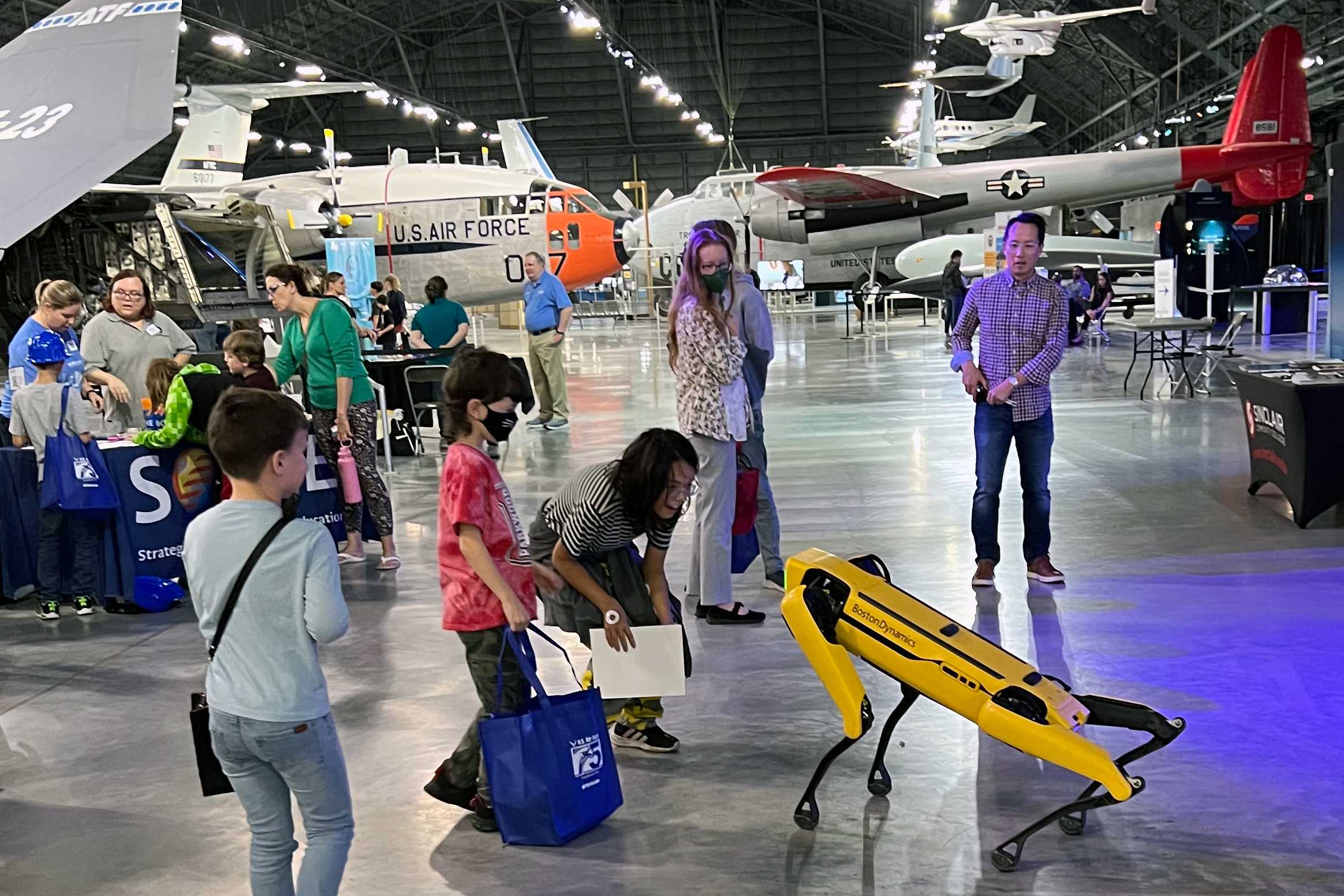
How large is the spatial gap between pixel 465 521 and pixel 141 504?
365 centimetres

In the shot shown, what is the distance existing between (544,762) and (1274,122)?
2302 cm

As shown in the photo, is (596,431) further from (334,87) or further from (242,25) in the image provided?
(242,25)

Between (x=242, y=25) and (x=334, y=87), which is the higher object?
(x=242, y=25)

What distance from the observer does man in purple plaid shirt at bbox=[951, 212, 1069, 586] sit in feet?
17.8

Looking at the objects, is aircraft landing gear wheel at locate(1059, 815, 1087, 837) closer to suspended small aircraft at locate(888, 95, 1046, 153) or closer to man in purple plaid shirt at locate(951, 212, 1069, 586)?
man in purple plaid shirt at locate(951, 212, 1069, 586)

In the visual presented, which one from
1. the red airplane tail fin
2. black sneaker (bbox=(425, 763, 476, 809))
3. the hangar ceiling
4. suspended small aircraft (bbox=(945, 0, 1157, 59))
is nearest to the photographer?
black sneaker (bbox=(425, 763, 476, 809))

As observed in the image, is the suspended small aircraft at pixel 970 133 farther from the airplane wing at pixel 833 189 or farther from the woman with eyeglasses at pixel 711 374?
the woman with eyeglasses at pixel 711 374

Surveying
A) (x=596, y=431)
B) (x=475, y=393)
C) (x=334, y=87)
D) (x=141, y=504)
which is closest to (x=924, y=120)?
(x=334, y=87)

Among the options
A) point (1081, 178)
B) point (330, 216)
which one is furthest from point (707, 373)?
point (1081, 178)

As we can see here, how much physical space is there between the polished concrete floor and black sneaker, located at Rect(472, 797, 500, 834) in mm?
53

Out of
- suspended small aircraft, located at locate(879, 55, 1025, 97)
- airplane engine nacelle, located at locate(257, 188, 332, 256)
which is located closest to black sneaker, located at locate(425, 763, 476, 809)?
airplane engine nacelle, located at locate(257, 188, 332, 256)

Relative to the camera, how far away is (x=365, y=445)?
6.48 metres

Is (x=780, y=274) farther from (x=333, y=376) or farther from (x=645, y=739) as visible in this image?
(x=645, y=739)

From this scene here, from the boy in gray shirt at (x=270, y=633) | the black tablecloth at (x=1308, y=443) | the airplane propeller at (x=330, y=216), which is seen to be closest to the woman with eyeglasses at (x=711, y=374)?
the boy in gray shirt at (x=270, y=633)
